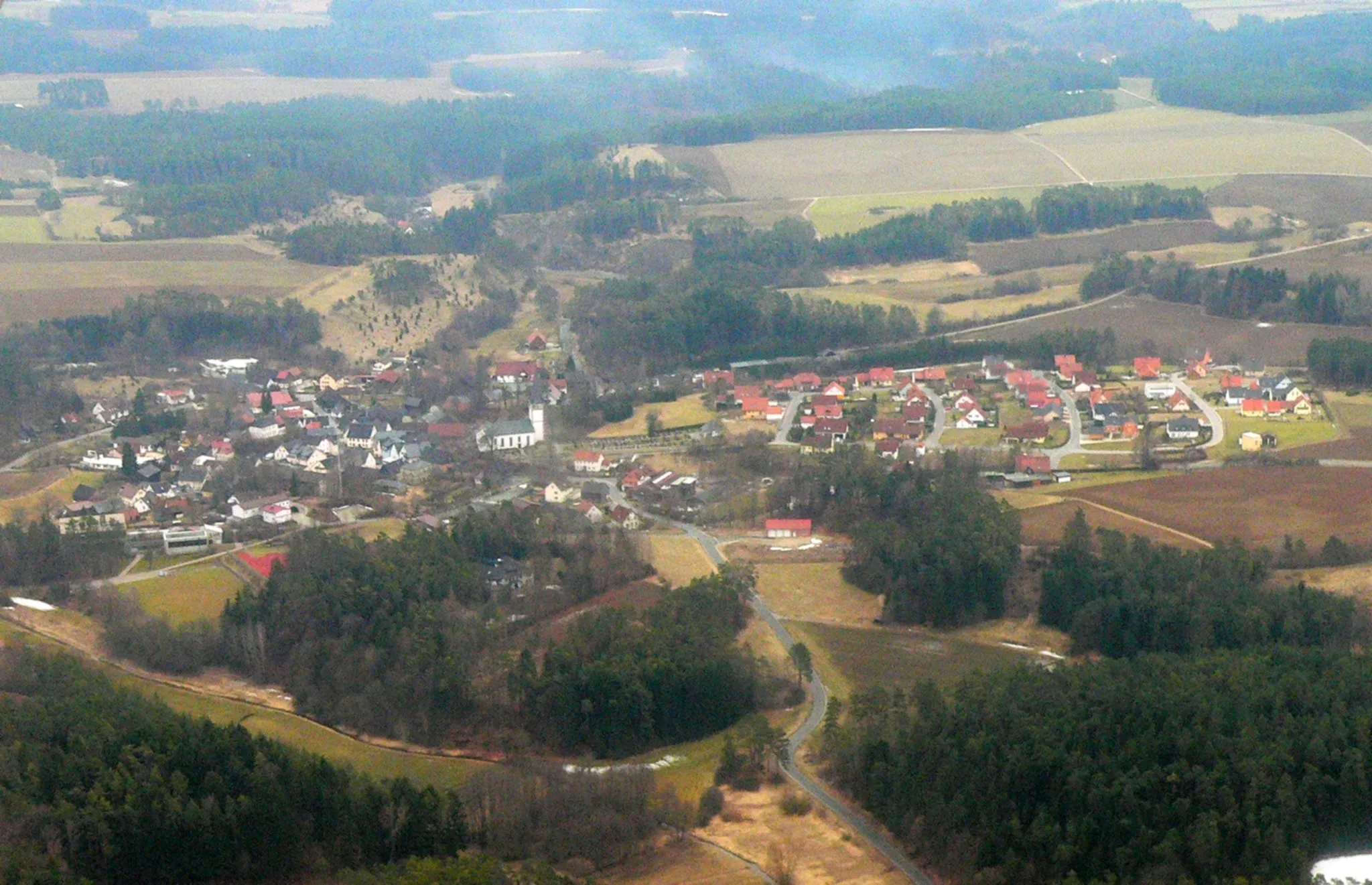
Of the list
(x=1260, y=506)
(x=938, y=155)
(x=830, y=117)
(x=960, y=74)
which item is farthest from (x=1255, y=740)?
(x=960, y=74)

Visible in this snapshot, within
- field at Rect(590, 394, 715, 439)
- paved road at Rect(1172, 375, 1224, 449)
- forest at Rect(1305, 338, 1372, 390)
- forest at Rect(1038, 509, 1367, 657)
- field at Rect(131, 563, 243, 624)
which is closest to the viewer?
forest at Rect(1038, 509, 1367, 657)

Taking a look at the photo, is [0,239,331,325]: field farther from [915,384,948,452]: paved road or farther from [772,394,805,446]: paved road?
[915,384,948,452]: paved road

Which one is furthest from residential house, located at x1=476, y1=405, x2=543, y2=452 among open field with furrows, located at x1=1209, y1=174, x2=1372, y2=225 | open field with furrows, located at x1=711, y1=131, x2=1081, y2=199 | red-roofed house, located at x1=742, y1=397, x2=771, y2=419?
open field with furrows, located at x1=1209, y1=174, x2=1372, y2=225

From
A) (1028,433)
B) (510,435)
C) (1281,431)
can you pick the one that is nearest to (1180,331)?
(1281,431)

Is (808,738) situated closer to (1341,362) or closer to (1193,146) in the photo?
(1341,362)

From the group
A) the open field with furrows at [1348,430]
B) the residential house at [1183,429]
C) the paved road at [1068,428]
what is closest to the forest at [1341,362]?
the open field with furrows at [1348,430]

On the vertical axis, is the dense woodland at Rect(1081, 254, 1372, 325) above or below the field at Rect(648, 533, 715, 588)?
above
